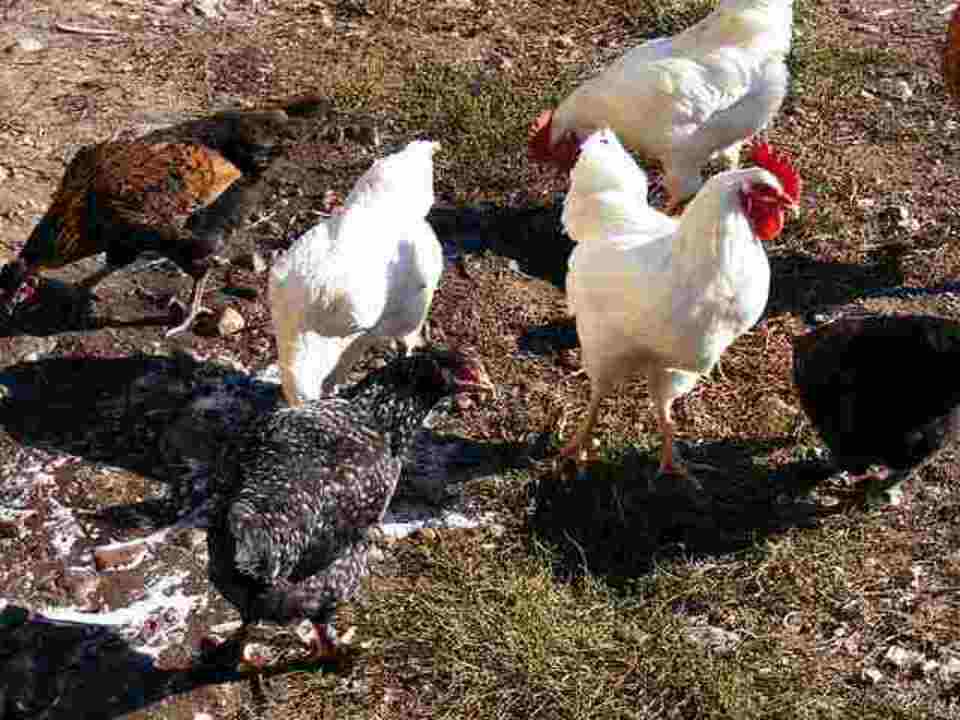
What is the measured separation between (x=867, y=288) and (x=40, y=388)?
3.93 m

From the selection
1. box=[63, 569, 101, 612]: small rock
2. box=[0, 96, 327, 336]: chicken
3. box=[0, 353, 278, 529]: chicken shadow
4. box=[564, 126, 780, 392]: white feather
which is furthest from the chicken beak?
box=[0, 96, 327, 336]: chicken

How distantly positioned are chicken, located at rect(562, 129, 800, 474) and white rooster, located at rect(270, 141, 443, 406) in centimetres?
68

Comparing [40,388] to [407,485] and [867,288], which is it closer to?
[407,485]

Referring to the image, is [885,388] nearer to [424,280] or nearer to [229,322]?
[424,280]

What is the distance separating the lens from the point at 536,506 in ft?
16.6

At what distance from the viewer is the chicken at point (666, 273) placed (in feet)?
14.9

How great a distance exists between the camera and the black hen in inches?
181

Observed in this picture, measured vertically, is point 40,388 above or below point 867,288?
below

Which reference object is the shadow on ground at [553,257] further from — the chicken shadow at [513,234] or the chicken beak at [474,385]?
the chicken beak at [474,385]

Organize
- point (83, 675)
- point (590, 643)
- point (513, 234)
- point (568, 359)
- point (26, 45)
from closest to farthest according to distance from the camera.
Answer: point (83, 675) → point (590, 643) → point (568, 359) → point (513, 234) → point (26, 45)

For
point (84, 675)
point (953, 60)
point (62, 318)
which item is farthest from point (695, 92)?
point (84, 675)

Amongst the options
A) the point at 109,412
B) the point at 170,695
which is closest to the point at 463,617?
the point at 170,695

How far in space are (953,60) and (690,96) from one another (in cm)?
132

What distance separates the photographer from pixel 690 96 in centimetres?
606
